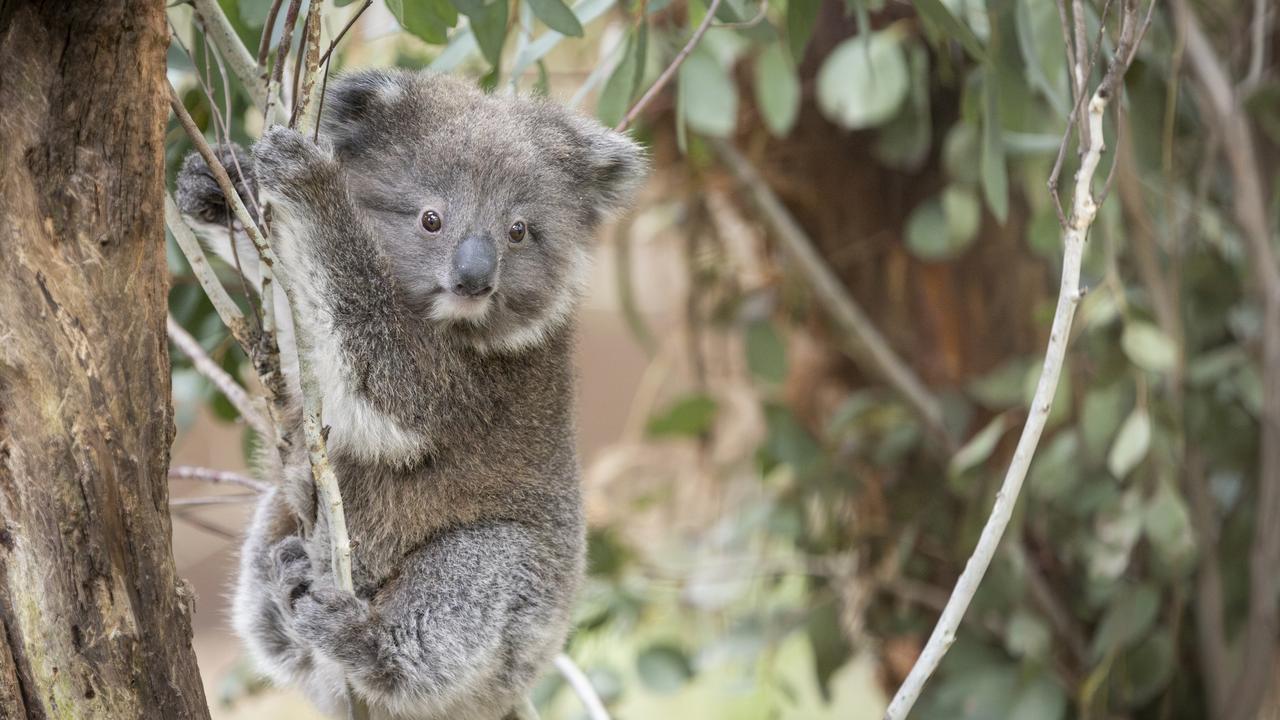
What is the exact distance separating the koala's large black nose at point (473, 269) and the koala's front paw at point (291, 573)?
55 centimetres

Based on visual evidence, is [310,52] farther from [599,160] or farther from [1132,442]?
[1132,442]

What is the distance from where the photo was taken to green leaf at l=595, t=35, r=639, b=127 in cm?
258

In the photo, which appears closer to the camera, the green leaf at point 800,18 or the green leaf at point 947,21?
the green leaf at point 947,21

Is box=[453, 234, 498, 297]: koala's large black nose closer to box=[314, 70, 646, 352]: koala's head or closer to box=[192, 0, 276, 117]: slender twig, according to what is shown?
box=[314, 70, 646, 352]: koala's head

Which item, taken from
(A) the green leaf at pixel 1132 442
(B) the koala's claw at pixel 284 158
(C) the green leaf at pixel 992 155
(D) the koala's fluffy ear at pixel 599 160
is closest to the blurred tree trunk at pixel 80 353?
(B) the koala's claw at pixel 284 158

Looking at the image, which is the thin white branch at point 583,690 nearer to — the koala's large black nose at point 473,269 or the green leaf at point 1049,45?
the koala's large black nose at point 473,269

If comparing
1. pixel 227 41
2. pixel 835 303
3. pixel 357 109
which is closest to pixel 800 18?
pixel 357 109

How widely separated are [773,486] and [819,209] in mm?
1104

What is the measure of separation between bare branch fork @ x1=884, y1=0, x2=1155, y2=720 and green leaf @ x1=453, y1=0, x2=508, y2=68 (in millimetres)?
988

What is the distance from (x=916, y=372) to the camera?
4598 mm

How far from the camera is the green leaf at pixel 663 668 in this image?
387cm

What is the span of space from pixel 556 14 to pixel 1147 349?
1945 mm

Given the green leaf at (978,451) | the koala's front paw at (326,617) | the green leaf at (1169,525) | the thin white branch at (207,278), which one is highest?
the thin white branch at (207,278)

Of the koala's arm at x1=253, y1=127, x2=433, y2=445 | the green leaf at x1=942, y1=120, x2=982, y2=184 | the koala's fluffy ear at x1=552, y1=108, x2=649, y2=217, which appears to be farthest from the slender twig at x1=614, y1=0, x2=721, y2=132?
the green leaf at x1=942, y1=120, x2=982, y2=184
